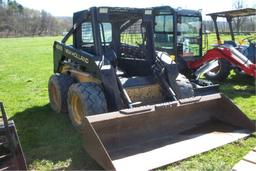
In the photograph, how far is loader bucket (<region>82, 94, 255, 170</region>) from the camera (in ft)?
13.2

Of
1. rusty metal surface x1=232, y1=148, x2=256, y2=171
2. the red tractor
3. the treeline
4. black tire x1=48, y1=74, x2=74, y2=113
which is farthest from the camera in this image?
the treeline

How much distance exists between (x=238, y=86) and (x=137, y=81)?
4.48m

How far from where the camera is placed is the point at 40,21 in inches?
3226

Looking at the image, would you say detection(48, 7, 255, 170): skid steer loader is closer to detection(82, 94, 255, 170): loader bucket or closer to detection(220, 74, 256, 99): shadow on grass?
detection(82, 94, 255, 170): loader bucket

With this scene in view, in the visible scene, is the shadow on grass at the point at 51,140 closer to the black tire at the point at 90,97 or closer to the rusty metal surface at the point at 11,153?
the black tire at the point at 90,97

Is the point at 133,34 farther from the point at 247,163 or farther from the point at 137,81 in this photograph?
the point at 247,163

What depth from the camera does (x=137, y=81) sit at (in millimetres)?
5398

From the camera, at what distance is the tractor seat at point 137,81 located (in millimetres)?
Result: 5281

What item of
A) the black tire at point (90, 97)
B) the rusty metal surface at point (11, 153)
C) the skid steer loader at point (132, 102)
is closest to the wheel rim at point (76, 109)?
the skid steer loader at point (132, 102)

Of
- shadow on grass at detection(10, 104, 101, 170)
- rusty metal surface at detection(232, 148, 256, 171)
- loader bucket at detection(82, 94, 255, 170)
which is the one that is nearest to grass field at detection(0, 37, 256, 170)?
shadow on grass at detection(10, 104, 101, 170)

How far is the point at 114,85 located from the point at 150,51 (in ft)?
3.70

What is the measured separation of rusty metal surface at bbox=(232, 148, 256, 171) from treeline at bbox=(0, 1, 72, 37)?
71.7 meters

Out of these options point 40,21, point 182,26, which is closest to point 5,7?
point 40,21

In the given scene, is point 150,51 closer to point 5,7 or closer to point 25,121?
point 25,121
